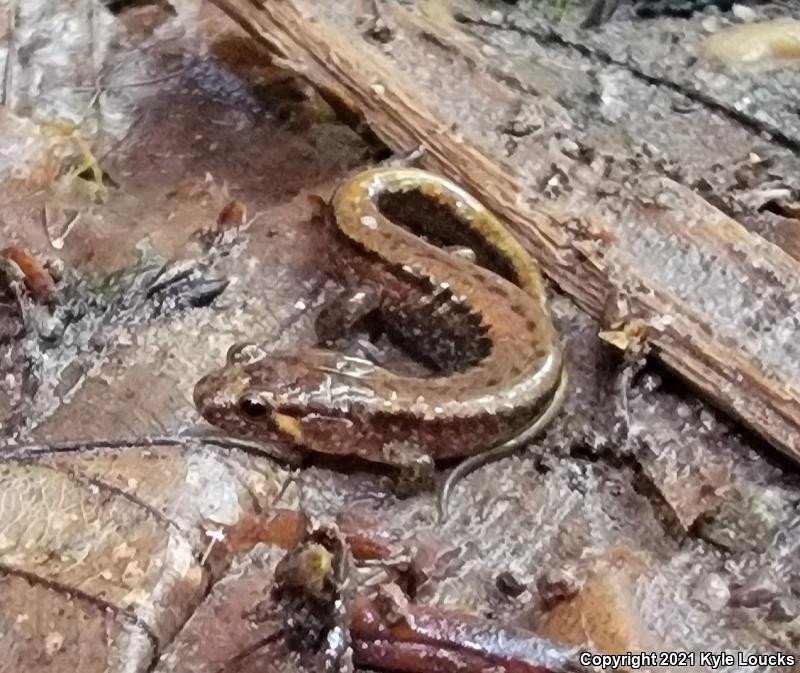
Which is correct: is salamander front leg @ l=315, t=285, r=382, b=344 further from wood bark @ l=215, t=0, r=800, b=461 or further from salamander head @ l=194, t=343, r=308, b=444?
wood bark @ l=215, t=0, r=800, b=461

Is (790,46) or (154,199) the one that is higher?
(790,46)

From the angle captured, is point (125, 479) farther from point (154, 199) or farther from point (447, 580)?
point (154, 199)

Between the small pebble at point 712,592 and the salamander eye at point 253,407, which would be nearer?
the small pebble at point 712,592

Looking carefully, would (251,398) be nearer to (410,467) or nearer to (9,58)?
(410,467)

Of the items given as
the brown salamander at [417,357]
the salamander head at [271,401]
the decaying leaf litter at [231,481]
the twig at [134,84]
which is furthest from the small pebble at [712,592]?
the twig at [134,84]

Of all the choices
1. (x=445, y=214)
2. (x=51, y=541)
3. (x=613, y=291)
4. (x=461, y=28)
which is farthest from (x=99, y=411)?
(x=461, y=28)

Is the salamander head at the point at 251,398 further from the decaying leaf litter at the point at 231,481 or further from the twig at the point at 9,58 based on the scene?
the twig at the point at 9,58

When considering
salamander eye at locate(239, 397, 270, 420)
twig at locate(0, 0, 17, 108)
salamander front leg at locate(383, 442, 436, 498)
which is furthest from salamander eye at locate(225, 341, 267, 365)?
twig at locate(0, 0, 17, 108)
